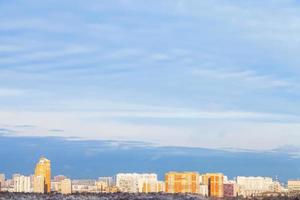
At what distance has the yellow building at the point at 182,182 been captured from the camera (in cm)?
6923

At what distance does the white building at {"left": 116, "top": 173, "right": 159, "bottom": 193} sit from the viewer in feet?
253

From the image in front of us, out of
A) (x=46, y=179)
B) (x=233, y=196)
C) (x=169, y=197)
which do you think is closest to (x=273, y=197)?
(x=233, y=196)

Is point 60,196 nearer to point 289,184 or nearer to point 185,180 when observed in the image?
point 185,180

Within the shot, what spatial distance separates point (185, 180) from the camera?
71.3 meters

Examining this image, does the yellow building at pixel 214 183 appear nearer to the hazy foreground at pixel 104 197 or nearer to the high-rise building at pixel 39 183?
the hazy foreground at pixel 104 197

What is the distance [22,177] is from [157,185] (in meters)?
14.3

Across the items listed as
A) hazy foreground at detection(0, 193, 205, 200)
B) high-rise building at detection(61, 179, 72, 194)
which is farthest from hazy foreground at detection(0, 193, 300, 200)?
high-rise building at detection(61, 179, 72, 194)

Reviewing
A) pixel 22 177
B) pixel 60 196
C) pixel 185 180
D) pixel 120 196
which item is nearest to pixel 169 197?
pixel 120 196

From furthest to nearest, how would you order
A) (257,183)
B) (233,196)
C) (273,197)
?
(257,183) → (233,196) → (273,197)

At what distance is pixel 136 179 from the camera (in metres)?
84.8

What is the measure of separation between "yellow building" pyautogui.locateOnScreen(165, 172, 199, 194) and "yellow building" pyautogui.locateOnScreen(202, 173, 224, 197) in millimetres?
1050

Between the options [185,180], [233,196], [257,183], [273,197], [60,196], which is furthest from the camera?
[257,183]

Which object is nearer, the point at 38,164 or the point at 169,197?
the point at 169,197

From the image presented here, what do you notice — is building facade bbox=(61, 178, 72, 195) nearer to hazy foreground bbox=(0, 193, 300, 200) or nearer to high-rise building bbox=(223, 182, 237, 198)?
hazy foreground bbox=(0, 193, 300, 200)
